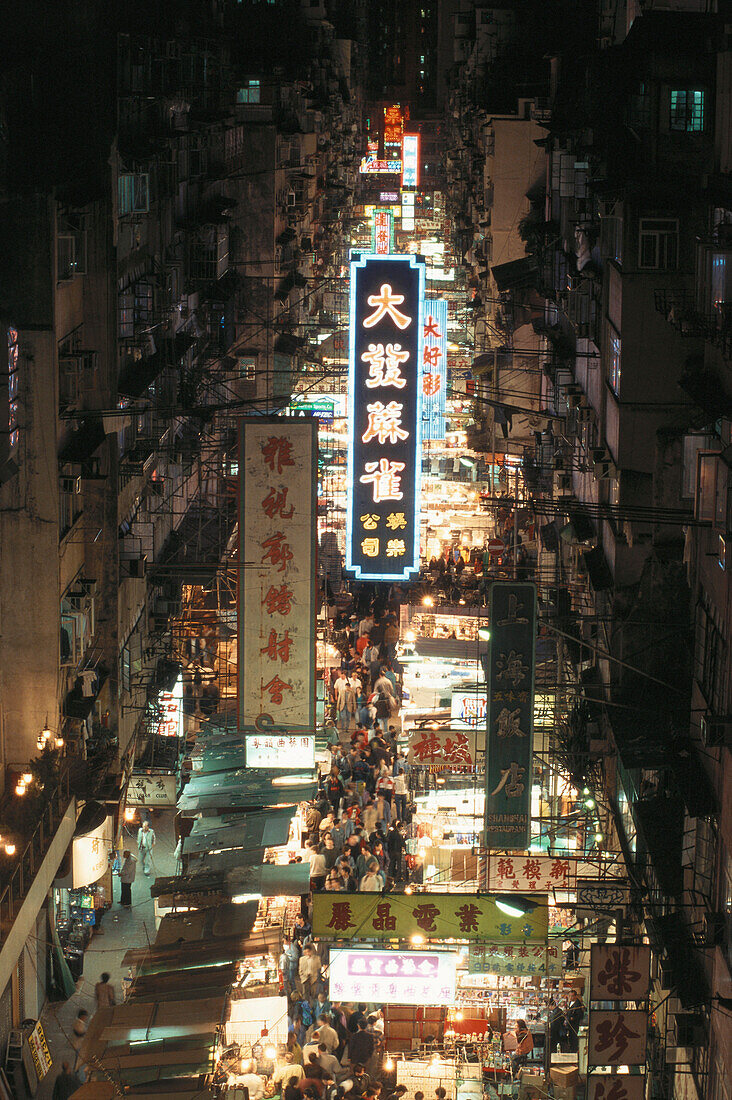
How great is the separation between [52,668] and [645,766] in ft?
26.0

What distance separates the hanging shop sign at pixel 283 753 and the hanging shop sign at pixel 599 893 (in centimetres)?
358

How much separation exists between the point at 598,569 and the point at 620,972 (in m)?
9.05

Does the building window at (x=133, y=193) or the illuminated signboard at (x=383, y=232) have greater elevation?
the illuminated signboard at (x=383, y=232)

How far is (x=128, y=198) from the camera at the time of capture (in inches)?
826

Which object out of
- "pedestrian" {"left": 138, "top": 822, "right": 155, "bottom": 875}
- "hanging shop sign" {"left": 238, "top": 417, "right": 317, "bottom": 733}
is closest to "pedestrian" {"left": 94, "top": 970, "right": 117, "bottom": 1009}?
"hanging shop sign" {"left": 238, "top": 417, "right": 317, "bottom": 733}

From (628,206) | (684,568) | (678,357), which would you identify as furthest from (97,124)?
(684,568)

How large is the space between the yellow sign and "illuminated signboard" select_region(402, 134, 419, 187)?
6127cm

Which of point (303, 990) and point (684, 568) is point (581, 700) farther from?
point (303, 990)

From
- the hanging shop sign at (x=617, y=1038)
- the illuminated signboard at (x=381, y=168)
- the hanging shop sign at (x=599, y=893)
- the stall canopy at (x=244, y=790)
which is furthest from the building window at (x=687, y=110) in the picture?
the illuminated signboard at (x=381, y=168)

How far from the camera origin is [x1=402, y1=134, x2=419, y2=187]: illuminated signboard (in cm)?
7100

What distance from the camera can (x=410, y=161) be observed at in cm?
7119

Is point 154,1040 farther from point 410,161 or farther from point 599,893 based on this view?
point 410,161

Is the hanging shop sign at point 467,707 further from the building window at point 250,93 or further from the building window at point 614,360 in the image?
the building window at point 250,93

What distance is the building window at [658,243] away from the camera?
19.4 metres
